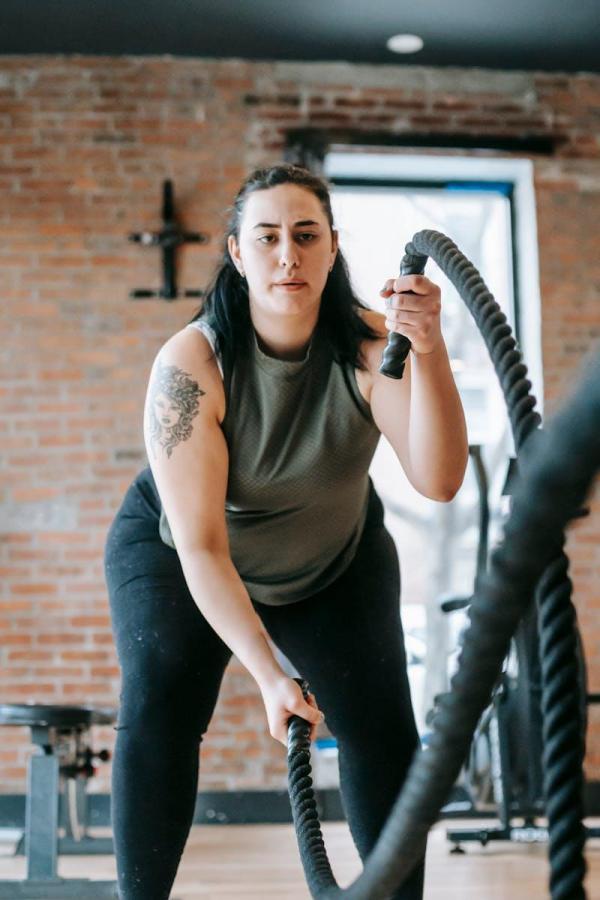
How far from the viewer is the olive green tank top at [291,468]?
5.51 ft

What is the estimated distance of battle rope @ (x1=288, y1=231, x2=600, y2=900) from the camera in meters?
0.58

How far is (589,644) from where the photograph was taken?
14.2 ft

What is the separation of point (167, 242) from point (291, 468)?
2791 millimetres

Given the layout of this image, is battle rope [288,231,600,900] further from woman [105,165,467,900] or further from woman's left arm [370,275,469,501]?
woman [105,165,467,900]

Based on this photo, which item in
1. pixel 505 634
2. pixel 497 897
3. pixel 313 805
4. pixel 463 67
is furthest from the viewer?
pixel 463 67

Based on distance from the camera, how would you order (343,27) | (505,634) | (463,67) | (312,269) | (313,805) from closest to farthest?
(505,634) → (313,805) → (312,269) → (343,27) → (463,67)

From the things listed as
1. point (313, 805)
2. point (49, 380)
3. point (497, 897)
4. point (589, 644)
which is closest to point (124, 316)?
point (49, 380)

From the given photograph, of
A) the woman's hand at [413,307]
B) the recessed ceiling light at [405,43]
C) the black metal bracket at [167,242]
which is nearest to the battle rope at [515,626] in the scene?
the woman's hand at [413,307]

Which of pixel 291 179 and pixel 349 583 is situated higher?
pixel 291 179

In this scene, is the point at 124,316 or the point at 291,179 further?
the point at 124,316

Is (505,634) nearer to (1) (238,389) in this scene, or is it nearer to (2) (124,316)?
(1) (238,389)

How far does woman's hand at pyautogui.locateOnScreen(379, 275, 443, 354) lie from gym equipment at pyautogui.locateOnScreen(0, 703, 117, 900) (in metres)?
1.74

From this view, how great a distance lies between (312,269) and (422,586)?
9.90 feet

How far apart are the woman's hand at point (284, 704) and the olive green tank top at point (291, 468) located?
0.98 feet
